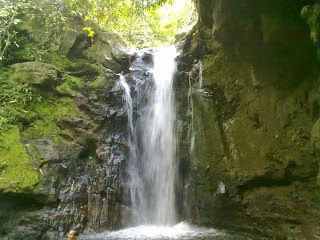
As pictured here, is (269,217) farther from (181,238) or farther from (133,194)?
(133,194)

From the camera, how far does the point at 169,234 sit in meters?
5.81

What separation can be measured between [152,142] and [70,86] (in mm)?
2654

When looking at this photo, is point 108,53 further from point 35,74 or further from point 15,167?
point 15,167

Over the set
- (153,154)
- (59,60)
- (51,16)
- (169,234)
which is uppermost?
(51,16)

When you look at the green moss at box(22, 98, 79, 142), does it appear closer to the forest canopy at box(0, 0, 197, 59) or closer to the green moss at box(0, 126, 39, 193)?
the green moss at box(0, 126, 39, 193)

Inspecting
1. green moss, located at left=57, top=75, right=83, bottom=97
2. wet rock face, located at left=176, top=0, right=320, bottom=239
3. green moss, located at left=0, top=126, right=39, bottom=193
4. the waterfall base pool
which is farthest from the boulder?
the waterfall base pool

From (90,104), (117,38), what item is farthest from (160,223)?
(117,38)

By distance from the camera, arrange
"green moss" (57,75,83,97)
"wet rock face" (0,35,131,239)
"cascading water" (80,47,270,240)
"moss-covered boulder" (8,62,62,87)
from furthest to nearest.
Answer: "green moss" (57,75,83,97)
"moss-covered boulder" (8,62,62,87)
"cascading water" (80,47,270,240)
"wet rock face" (0,35,131,239)

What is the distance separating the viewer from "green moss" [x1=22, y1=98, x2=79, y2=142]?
6859 mm

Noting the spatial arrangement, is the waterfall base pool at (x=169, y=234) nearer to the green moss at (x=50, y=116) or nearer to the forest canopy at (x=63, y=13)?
the green moss at (x=50, y=116)

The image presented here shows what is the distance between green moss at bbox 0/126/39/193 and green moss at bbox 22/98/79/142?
1.34 feet

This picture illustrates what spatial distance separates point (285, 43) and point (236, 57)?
131cm

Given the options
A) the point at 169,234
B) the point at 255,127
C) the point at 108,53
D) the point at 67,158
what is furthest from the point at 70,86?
the point at 255,127

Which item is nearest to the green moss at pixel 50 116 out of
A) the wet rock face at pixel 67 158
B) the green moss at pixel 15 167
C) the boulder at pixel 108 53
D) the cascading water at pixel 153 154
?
the wet rock face at pixel 67 158
